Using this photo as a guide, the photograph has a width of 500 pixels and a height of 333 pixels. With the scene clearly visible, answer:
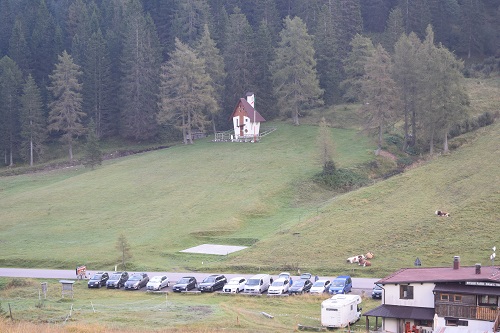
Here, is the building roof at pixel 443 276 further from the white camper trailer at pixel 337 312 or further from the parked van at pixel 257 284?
the parked van at pixel 257 284

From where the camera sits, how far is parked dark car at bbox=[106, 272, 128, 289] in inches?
1986

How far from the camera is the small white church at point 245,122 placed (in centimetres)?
9950

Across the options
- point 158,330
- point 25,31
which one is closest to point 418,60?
point 158,330

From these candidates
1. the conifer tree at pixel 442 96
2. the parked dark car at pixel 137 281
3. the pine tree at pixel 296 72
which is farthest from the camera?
the pine tree at pixel 296 72

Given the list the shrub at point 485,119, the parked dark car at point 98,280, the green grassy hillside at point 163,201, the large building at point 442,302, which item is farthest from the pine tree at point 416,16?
the large building at point 442,302

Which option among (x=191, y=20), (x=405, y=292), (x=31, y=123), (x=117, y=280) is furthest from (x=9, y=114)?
(x=405, y=292)

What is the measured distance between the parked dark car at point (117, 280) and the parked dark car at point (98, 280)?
53 centimetres

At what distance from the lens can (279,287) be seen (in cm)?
4584

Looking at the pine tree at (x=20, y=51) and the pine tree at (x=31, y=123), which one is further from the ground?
the pine tree at (x=20, y=51)

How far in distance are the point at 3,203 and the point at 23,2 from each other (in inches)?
3123

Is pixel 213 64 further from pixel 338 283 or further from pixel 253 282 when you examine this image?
pixel 338 283

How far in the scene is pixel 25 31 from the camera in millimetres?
127188

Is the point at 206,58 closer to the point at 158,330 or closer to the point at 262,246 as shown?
the point at 262,246

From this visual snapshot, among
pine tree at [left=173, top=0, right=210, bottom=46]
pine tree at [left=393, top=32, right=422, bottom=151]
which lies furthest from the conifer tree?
pine tree at [left=173, top=0, right=210, bottom=46]
